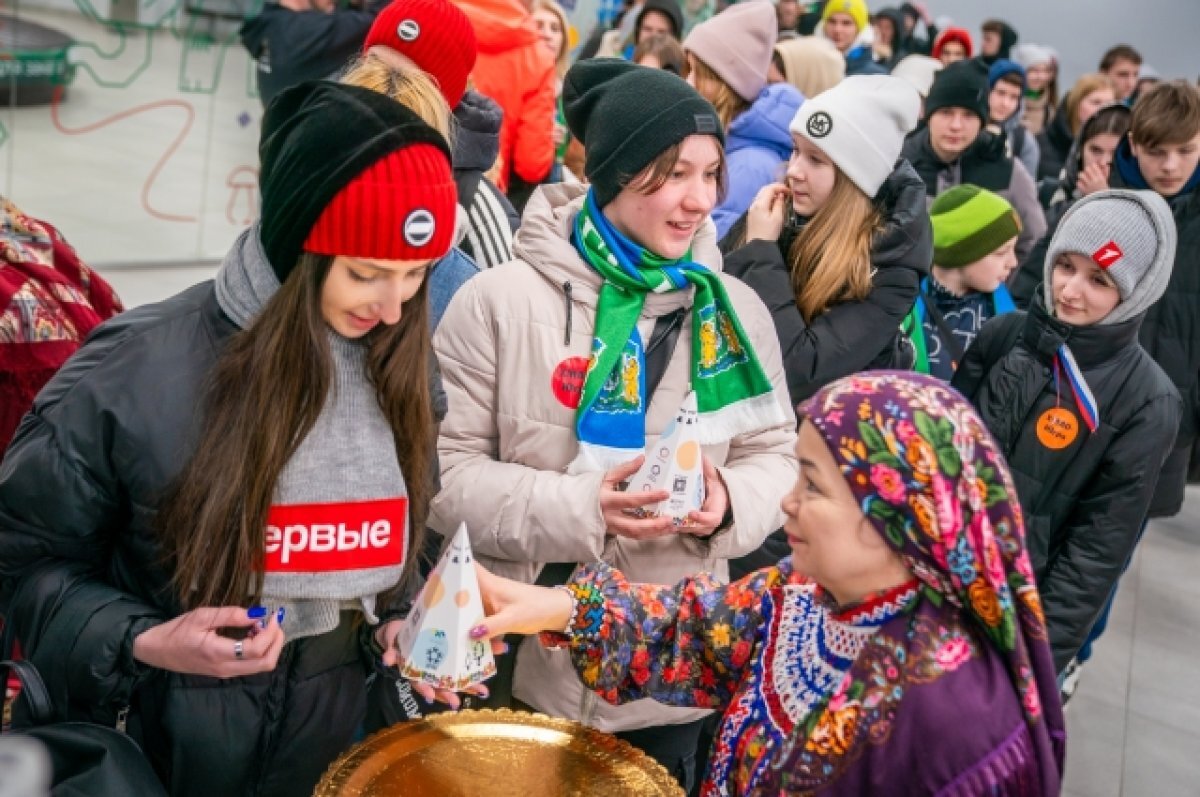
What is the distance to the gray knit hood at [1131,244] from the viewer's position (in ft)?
12.4

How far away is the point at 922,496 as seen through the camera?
1665 millimetres

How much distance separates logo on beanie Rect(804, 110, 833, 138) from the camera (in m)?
3.44

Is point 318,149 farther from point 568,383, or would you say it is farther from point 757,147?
point 757,147

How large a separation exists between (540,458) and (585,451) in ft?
0.33

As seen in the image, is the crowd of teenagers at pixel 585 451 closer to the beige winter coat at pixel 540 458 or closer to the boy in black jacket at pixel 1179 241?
the beige winter coat at pixel 540 458

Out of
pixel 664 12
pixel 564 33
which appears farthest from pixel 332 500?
pixel 664 12

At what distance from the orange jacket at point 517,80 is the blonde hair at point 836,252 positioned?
1930mm

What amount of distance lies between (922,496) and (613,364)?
962 mm

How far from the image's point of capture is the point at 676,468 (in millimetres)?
2355

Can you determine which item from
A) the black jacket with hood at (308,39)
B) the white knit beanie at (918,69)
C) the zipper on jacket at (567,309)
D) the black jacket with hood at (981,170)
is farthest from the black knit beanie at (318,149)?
the white knit beanie at (918,69)

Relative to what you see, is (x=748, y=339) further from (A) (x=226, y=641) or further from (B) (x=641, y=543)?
(A) (x=226, y=641)

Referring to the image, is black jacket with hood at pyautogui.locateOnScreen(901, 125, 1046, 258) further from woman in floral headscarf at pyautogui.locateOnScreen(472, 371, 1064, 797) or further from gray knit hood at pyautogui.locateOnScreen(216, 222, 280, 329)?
gray knit hood at pyautogui.locateOnScreen(216, 222, 280, 329)

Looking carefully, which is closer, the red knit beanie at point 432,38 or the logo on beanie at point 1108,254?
the red knit beanie at point 432,38

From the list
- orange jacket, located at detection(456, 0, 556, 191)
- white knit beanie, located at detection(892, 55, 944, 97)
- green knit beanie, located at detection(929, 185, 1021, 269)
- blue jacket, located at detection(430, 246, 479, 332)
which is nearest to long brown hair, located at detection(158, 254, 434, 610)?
blue jacket, located at detection(430, 246, 479, 332)
